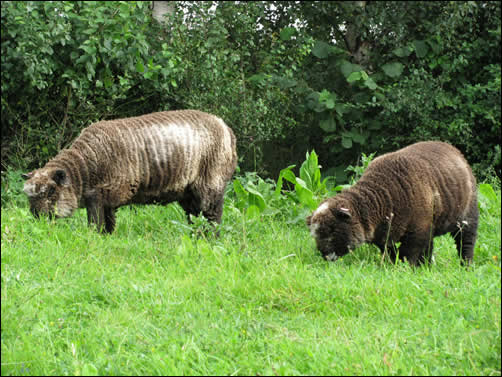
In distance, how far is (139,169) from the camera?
6.84m

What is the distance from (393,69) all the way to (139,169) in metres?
6.16

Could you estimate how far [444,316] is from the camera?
418cm

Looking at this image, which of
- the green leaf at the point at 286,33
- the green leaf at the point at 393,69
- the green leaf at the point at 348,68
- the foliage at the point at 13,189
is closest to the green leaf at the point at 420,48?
the green leaf at the point at 393,69

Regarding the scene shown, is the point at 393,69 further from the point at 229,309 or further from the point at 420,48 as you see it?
the point at 229,309

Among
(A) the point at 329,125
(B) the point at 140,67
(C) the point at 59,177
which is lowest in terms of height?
(A) the point at 329,125

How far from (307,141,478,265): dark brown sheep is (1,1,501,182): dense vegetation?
454 cm

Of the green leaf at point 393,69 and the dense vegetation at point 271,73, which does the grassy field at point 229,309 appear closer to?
the dense vegetation at point 271,73

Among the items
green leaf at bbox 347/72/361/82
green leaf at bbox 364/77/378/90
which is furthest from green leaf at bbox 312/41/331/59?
green leaf at bbox 364/77/378/90

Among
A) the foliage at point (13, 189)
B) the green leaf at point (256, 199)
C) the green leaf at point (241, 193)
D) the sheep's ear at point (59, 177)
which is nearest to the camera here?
the sheep's ear at point (59, 177)

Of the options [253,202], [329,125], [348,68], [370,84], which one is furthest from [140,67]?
[370,84]

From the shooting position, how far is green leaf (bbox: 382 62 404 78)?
1114 centimetres

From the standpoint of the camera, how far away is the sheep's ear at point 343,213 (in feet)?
18.8

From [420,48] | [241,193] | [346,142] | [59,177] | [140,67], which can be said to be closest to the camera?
[59,177]

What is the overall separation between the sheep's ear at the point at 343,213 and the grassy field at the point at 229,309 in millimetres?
459
